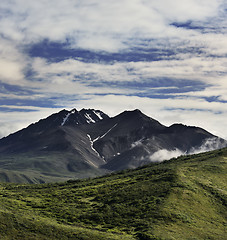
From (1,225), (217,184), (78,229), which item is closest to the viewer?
(1,225)

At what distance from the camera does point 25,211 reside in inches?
3177

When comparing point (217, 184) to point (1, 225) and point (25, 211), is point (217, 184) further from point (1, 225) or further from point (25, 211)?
point (1, 225)

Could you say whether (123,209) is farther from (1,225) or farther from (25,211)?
(1,225)

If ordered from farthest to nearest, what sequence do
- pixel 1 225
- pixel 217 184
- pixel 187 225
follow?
pixel 217 184
pixel 187 225
pixel 1 225

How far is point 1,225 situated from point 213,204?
5689 cm

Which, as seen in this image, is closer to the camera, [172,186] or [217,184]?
[172,186]

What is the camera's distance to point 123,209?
85.0 m

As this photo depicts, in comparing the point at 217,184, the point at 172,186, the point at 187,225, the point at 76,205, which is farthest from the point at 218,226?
the point at 76,205

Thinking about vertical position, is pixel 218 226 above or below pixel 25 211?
below

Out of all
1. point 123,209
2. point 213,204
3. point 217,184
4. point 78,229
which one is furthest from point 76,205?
point 217,184

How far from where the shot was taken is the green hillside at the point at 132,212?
66450 mm

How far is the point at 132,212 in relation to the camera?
82250mm

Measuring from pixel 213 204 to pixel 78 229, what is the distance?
136 ft

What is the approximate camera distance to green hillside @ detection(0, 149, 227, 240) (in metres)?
66.5
